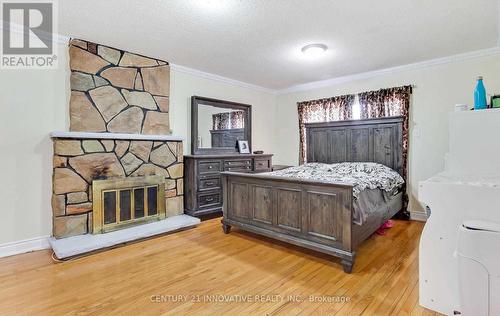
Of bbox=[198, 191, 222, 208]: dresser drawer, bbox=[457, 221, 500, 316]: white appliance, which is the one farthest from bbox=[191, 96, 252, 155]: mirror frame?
bbox=[457, 221, 500, 316]: white appliance

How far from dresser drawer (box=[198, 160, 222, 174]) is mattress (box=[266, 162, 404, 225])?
112 cm

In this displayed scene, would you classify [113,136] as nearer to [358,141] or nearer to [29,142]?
[29,142]

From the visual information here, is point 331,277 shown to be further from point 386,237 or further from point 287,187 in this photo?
point 386,237

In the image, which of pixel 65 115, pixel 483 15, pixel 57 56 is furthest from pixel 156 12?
pixel 483 15

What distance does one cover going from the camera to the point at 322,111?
5.00m

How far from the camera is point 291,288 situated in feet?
6.91

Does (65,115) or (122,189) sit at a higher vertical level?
(65,115)

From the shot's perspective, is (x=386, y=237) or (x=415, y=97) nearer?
(x=386, y=237)

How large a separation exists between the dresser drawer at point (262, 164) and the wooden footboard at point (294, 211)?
1.56 metres

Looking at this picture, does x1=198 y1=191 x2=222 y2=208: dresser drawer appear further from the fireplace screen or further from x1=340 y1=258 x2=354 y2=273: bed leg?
x1=340 y1=258 x2=354 y2=273: bed leg

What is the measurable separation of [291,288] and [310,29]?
262 centimetres

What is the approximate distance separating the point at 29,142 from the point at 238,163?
290 cm

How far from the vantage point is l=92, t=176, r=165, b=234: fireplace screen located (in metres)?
3.18

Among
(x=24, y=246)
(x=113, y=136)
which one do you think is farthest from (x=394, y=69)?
(x=24, y=246)
